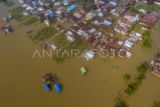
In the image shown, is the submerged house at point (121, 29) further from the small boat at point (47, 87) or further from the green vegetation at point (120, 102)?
the small boat at point (47, 87)

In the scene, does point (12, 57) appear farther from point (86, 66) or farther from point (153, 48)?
point (153, 48)

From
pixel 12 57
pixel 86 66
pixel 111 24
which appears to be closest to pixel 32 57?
pixel 12 57

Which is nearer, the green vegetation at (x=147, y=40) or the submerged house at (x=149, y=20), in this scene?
the green vegetation at (x=147, y=40)

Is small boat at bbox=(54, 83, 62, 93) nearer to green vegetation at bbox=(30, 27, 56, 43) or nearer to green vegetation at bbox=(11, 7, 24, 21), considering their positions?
green vegetation at bbox=(30, 27, 56, 43)

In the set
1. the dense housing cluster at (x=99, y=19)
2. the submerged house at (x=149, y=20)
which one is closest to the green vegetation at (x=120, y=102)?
the dense housing cluster at (x=99, y=19)

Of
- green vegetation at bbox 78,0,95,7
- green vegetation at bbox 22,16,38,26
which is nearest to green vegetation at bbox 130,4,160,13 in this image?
green vegetation at bbox 78,0,95,7

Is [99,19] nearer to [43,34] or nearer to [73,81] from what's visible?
[43,34]
